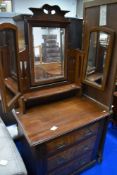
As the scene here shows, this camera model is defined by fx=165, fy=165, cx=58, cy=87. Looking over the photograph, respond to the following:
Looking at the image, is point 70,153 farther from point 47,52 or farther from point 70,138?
point 47,52

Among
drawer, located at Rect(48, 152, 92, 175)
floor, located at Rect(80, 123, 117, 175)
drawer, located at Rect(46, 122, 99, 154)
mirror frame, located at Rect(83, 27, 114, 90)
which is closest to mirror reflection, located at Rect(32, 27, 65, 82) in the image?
mirror frame, located at Rect(83, 27, 114, 90)

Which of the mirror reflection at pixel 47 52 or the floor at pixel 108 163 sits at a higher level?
the mirror reflection at pixel 47 52

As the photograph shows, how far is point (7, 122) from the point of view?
2.08 metres

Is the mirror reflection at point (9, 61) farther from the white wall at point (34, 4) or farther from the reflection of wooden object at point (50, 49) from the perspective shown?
the white wall at point (34, 4)

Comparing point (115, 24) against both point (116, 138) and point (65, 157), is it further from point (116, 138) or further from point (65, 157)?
point (116, 138)

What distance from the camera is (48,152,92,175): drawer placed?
1469 mm

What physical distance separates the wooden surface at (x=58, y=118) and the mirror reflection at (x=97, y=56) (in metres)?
0.26

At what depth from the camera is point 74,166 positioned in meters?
1.58

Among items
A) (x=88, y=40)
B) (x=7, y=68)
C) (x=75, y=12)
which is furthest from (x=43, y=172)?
(x=75, y=12)

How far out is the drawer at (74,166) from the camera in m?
1.47

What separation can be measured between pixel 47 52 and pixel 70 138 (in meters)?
0.76

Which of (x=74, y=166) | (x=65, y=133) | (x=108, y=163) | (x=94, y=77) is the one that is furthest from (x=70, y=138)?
(x=108, y=163)

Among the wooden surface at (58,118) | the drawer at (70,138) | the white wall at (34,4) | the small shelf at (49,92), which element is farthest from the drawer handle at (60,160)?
the white wall at (34,4)

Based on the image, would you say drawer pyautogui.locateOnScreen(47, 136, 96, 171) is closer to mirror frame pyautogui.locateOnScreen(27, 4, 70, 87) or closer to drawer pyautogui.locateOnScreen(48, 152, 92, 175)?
drawer pyautogui.locateOnScreen(48, 152, 92, 175)
